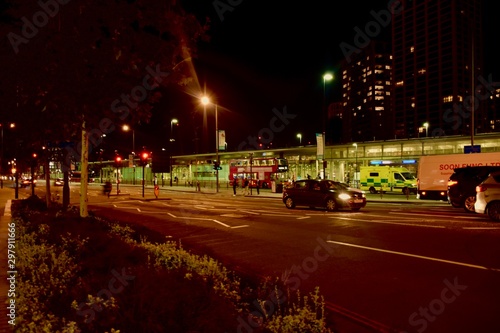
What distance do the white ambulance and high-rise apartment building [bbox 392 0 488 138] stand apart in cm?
9344

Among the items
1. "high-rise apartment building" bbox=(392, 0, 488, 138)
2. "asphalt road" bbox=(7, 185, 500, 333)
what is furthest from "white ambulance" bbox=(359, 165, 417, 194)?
"high-rise apartment building" bbox=(392, 0, 488, 138)

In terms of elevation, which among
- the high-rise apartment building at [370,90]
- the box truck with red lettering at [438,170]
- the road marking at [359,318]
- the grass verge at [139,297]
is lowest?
the road marking at [359,318]

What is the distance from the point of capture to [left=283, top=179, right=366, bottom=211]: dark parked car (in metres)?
19.1

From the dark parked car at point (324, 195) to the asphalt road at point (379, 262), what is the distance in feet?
10.6

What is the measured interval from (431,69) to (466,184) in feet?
446

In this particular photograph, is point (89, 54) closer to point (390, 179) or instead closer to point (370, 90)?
point (390, 179)

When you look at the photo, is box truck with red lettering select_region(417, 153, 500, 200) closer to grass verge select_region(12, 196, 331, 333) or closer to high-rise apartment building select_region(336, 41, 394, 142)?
grass verge select_region(12, 196, 331, 333)

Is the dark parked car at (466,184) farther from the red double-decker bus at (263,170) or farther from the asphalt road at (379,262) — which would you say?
the red double-decker bus at (263,170)

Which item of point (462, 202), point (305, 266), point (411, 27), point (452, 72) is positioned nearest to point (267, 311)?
point (305, 266)

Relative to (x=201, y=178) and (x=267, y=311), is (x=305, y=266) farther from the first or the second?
(x=201, y=178)

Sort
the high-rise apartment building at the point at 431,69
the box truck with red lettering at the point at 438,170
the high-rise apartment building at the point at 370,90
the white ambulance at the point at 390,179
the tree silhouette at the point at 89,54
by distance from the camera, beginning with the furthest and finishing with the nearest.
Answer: the high-rise apartment building at the point at 370,90 → the high-rise apartment building at the point at 431,69 → the white ambulance at the point at 390,179 → the box truck with red lettering at the point at 438,170 → the tree silhouette at the point at 89,54

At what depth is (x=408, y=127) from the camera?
14762 centimetres

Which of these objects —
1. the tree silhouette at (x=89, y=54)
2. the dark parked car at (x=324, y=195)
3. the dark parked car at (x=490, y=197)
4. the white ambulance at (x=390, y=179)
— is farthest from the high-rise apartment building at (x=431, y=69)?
the tree silhouette at (x=89, y=54)

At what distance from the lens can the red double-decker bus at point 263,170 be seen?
47.8 m
